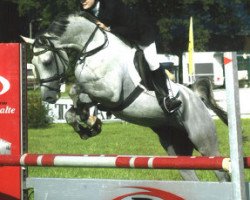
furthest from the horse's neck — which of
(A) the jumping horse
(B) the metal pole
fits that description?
(B) the metal pole

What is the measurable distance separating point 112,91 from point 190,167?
87.3 inches

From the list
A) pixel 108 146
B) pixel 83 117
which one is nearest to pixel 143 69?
pixel 83 117

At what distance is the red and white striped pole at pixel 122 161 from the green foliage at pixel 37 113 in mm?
12010

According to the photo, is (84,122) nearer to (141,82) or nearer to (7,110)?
(141,82)

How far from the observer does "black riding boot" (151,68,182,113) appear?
18.2 ft

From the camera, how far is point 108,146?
448 inches

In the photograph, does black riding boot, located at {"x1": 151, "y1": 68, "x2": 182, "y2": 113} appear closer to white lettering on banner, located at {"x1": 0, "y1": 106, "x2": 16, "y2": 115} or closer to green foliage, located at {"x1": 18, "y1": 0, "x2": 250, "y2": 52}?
white lettering on banner, located at {"x1": 0, "y1": 106, "x2": 16, "y2": 115}

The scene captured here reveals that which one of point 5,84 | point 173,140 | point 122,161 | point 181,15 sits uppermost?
point 181,15

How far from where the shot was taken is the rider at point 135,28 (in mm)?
5504

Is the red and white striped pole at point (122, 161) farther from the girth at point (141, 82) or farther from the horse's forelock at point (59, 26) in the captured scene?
the horse's forelock at point (59, 26)

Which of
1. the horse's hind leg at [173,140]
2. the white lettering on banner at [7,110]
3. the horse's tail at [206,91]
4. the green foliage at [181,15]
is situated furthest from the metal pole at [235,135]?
the green foliage at [181,15]

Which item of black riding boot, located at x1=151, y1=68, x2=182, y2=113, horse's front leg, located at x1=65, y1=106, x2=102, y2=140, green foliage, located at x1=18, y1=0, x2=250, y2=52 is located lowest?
horse's front leg, located at x1=65, y1=106, x2=102, y2=140

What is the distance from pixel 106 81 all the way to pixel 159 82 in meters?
0.44

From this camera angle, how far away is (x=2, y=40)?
4528cm
